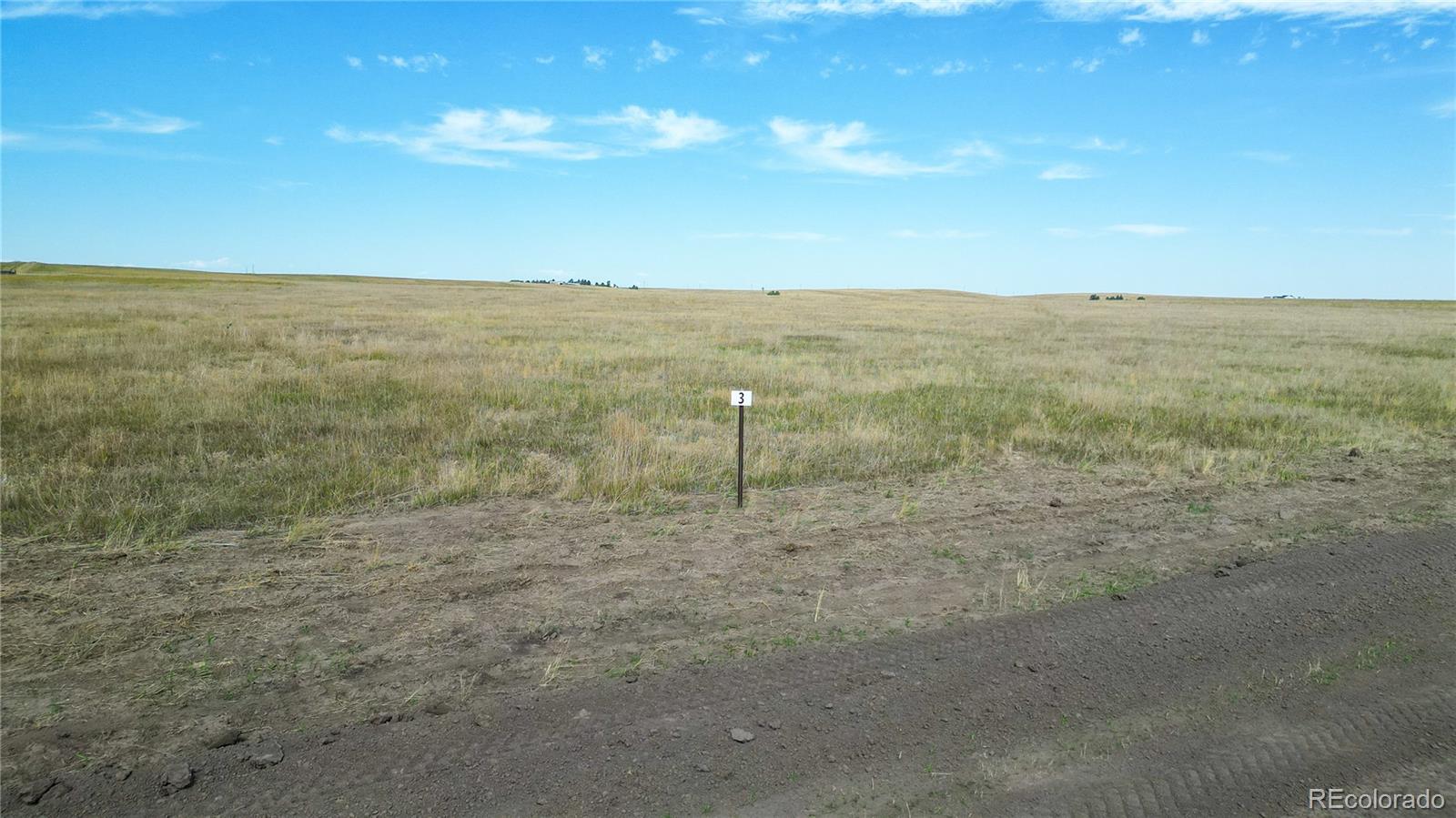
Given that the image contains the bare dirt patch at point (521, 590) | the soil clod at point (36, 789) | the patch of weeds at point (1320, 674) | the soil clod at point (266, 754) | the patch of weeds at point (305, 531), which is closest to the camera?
the soil clod at point (36, 789)

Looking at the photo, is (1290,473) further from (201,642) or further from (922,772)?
(201,642)

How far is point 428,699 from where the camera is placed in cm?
443

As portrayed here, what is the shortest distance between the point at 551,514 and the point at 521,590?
79.7 inches

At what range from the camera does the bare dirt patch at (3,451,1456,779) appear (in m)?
4.45

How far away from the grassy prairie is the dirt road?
13.5 ft

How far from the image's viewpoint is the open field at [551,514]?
4.82 meters

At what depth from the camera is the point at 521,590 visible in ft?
19.8

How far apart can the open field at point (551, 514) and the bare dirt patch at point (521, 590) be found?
0.03 m

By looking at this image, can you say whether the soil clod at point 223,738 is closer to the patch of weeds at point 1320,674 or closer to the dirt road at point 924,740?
the dirt road at point 924,740

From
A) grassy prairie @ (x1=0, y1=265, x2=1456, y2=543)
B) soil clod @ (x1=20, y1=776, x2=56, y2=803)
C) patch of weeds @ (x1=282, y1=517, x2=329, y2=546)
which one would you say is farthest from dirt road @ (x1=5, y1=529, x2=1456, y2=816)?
grassy prairie @ (x1=0, y1=265, x2=1456, y2=543)

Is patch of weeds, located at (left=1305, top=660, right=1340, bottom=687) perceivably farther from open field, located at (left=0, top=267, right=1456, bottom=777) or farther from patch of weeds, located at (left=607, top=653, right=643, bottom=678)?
patch of weeds, located at (left=607, top=653, right=643, bottom=678)

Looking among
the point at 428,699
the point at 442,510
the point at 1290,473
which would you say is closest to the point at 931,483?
the point at 1290,473

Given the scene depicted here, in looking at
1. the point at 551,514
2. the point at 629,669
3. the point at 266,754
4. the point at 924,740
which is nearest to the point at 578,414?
the point at 551,514

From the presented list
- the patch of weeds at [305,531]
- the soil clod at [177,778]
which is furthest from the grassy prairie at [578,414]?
the soil clod at [177,778]
